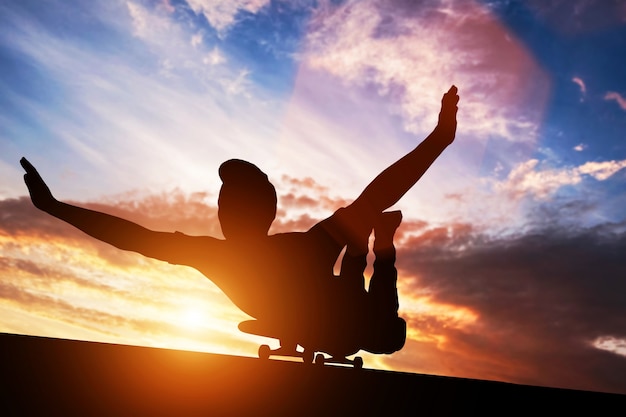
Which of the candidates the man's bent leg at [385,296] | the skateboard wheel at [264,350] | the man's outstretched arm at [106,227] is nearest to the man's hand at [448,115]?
the man's bent leg at [385,296]

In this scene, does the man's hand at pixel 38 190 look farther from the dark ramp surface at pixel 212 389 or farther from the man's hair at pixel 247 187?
the dark ramp surface at pixel 212 389

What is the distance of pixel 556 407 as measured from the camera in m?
2.97

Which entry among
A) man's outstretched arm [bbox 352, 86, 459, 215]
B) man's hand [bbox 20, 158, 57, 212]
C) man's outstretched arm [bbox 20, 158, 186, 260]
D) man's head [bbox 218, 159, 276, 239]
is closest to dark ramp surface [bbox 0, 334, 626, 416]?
man's outstretched arm [bbox 20, 158, 186, 260]

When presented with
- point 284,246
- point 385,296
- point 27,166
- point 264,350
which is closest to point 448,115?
point 385,296

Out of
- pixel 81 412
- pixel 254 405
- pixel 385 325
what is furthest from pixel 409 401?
pixel 385 325

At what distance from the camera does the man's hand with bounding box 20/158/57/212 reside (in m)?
5.29

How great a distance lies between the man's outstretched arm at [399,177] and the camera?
5055mm

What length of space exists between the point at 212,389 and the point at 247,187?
299 centimetres

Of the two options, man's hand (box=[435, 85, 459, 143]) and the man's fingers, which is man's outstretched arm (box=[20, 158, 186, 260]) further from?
man's hand (box=[435, 85, 459, 143])

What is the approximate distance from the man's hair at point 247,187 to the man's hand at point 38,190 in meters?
1.52

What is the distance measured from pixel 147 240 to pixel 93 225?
47 cm

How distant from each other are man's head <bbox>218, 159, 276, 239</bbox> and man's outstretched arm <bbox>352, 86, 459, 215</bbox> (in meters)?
0.95

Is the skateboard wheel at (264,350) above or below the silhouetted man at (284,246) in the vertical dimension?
below

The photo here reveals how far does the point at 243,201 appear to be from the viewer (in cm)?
556
